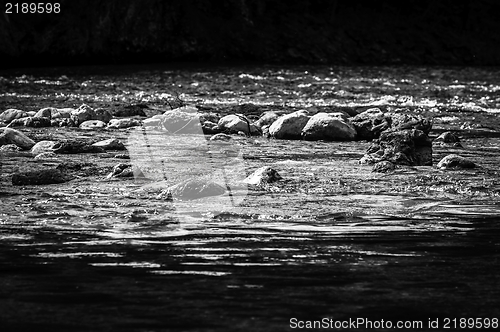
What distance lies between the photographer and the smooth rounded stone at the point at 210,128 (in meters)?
10.9

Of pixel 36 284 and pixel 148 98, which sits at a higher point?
pixel 36 284

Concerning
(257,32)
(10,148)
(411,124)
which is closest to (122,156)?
(10,148)

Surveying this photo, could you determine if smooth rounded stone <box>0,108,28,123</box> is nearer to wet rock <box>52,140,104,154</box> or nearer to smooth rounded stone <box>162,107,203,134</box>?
smooth rounded stone <box>162,107,203,134</box>

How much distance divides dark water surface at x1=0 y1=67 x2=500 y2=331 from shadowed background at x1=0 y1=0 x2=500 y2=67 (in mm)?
32861

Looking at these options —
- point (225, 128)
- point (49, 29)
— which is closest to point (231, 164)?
point (225, 128)

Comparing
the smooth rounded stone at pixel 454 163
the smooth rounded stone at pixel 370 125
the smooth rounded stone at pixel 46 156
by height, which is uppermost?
the smooth rounded stone at pixel 454 163

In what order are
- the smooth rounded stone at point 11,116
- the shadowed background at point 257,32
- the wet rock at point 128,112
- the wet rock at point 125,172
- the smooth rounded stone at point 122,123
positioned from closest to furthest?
the wet rock at point 125,172, the smooth rounded stone at point 122,123, the smooth rounded stone at point 11,116, the wet rock at point 128,112, the shadowed background at point 257,32

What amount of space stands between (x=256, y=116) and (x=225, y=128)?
299cm

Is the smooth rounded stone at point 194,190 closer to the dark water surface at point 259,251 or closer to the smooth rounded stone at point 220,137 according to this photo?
the dark water surface at point 259,251

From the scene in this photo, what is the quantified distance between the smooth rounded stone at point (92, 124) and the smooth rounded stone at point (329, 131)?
2949 mm

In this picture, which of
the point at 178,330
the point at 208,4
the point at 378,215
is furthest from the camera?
the point at 208,4

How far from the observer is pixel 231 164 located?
7.99 m

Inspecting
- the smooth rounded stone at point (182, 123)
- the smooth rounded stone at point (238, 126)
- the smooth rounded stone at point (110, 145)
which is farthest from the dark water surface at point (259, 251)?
the smooth rounded stone at point (182, 123)

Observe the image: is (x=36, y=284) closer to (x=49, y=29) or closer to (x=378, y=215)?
(x=378, y=215)
